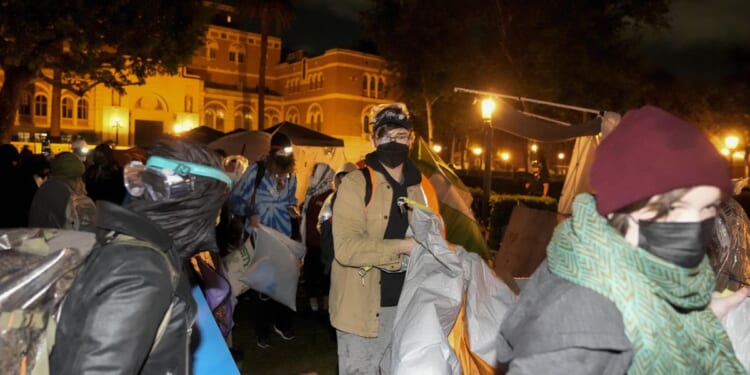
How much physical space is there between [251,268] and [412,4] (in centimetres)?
2556

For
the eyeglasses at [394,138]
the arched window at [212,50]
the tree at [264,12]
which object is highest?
the arched window at [212,50]

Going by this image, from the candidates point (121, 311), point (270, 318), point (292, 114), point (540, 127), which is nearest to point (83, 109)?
point (292, 114)

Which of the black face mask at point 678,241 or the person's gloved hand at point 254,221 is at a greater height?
the black face mask at point 678,241

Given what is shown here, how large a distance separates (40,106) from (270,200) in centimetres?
4613

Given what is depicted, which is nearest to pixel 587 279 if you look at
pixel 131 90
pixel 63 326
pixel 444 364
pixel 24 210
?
pixel 444 364

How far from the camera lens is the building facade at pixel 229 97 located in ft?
144

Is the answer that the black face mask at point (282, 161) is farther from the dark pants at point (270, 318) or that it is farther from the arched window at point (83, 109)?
the arched window at point (83, 109)

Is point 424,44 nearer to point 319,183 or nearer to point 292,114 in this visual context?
point 319,183

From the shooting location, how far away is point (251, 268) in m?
4.88

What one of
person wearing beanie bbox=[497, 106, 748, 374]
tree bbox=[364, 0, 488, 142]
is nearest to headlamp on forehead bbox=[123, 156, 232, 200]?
person wearing beanie bbox=[497, 106, 748, 374]

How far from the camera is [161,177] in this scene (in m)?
1.92

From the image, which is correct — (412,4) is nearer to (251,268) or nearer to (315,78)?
(251,268)

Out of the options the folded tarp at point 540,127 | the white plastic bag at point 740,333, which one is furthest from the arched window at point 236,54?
the white plastic bag at point 740,333

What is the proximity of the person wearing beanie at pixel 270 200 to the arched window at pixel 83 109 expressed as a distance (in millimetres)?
44487
